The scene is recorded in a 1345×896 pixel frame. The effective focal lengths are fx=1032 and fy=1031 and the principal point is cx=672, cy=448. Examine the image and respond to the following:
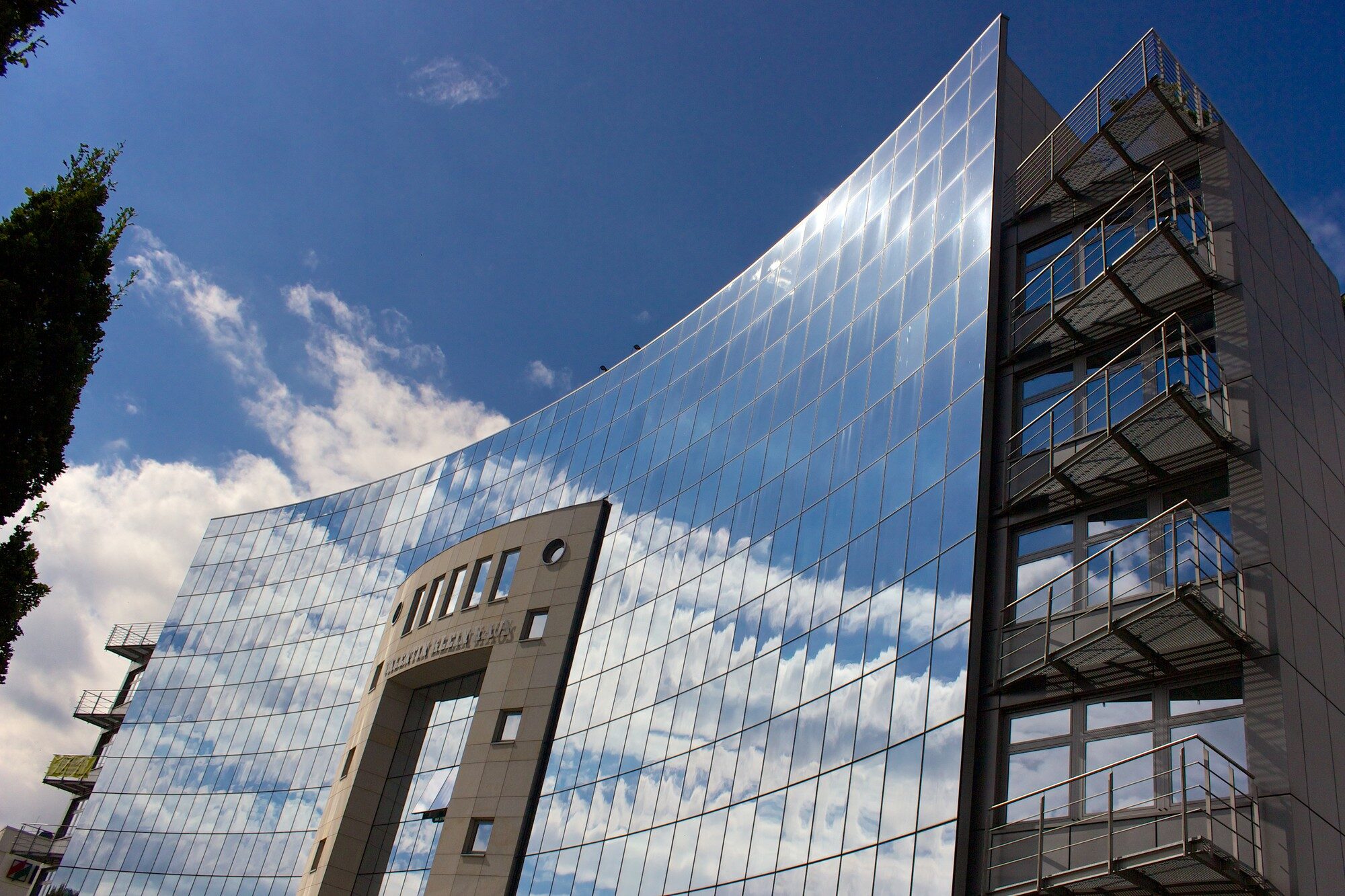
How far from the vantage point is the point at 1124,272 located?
1831 cm

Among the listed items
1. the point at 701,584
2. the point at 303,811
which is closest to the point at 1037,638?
the point at 701,584

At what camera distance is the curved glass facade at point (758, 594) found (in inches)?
733

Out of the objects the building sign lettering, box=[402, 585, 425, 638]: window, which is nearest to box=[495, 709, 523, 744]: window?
the building sign lettering

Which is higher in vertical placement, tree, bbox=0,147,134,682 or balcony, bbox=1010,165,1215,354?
balcony, bbox=1010,165,1215,354

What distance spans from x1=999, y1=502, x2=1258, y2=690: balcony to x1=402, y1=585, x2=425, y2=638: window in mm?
28228

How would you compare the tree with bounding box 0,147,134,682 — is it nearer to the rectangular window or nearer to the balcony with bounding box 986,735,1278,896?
the balcony with bounding box 986,735,1278,896

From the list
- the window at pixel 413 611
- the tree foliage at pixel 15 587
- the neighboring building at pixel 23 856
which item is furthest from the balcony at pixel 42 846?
the tree foliage at pixel 15 587

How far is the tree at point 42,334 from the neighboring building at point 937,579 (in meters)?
13.8

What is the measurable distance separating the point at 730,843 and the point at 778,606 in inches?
209

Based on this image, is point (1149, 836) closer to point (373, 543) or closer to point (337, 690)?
point (337, 690)

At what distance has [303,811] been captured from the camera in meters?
41.5

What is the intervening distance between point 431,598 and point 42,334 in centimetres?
2610

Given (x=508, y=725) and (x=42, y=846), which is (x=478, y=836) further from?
(x=42, y=846)

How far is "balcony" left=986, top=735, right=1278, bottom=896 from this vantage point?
12.0 meters
